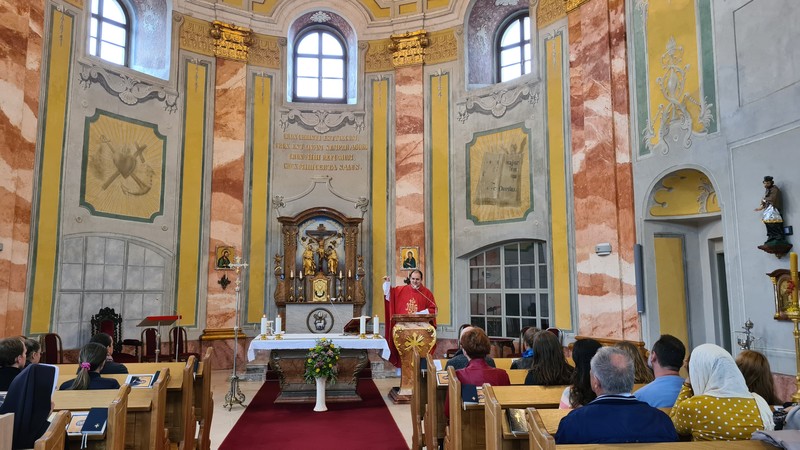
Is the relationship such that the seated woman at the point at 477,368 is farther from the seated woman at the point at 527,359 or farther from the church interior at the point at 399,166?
the church interior at the point at 399,166

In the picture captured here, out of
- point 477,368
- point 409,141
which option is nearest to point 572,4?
point 409,141

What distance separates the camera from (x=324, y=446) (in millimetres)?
6355

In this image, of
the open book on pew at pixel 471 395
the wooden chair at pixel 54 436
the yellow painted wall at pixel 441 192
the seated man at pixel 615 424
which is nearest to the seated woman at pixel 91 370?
the wooden chair at pixel 54 436

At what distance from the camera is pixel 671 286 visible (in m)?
8.80

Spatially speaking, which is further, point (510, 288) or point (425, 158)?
point (425, 158)

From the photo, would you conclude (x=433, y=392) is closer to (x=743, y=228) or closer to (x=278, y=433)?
(x=278, y=433)

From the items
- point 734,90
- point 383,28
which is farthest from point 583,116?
point 383,28

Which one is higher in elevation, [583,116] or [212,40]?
[212,40]

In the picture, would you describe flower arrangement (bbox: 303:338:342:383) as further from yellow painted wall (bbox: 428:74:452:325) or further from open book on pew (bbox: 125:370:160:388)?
yellow painted wall (bbox: 428:74:452:325)

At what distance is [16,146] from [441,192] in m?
7.76

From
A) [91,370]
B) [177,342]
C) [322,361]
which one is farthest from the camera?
Answer: [177,342]

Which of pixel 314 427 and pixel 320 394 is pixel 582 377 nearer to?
pixel 314 427

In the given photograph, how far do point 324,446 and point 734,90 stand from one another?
6.47m

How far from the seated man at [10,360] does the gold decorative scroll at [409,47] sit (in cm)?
1067
